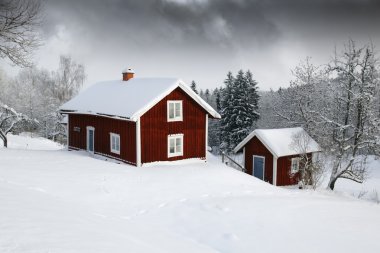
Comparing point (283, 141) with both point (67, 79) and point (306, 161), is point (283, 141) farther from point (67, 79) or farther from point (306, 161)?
point (67, 79)

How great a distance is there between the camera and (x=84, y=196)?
13.7 m

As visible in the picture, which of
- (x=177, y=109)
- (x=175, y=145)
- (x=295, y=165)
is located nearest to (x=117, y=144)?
(x=175, y=145)

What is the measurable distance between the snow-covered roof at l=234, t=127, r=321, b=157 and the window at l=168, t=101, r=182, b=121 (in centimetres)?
646

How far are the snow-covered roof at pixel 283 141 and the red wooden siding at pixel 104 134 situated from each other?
9.53 metres

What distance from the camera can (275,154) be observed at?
24.5 m

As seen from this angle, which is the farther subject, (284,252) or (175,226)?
(175,226)

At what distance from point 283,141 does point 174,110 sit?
29.1ft

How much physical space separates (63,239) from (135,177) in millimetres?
10533

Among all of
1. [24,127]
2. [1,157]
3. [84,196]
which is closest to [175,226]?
[84,196]

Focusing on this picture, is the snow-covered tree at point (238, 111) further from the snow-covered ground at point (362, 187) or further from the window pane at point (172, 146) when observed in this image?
the window pane at point (172, 146)

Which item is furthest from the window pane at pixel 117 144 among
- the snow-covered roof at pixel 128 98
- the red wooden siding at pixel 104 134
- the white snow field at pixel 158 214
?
the white snow field at pixel 158 214

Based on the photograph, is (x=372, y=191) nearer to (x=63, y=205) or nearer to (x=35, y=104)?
(x=63, y=205)

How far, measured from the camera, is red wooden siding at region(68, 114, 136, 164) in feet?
70.1

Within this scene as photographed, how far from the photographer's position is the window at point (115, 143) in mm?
22531
